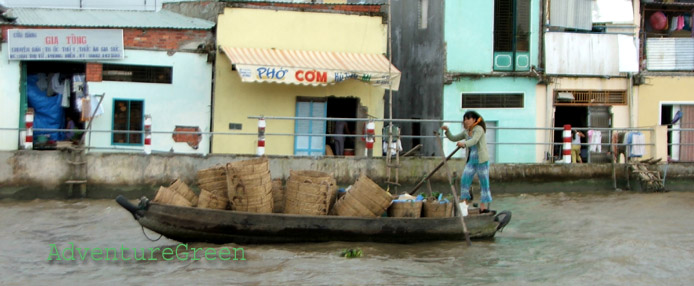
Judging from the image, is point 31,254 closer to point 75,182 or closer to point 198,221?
point 198,221

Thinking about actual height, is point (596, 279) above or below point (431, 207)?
below

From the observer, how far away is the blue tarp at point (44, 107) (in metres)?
20.5

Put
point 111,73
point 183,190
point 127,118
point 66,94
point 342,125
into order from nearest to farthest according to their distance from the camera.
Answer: point 183,190
point 111,73
point 66,94
point 127,118
point 342,125

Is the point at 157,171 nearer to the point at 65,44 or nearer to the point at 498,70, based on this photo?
the point at 65,44

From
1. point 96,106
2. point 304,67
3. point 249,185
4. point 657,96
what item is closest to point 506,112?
point 657,96

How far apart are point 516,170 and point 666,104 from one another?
8711mm

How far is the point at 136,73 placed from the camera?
20766mm

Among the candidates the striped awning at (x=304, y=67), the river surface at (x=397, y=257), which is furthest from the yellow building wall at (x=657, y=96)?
the river surface at (x=397, y=257)

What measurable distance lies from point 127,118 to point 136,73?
1176mm

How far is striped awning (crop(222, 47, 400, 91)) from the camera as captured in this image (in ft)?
66.2

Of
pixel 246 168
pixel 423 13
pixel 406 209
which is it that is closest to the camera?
pixel 246 168

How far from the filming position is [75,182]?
54.0 feet

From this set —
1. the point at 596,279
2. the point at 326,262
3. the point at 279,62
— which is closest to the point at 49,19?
the point at 279,62

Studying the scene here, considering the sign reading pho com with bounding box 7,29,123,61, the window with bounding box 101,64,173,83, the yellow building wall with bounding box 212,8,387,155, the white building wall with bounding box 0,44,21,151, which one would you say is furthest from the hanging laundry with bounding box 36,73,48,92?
the yellow building wall with bounding box 212,8,387,155
